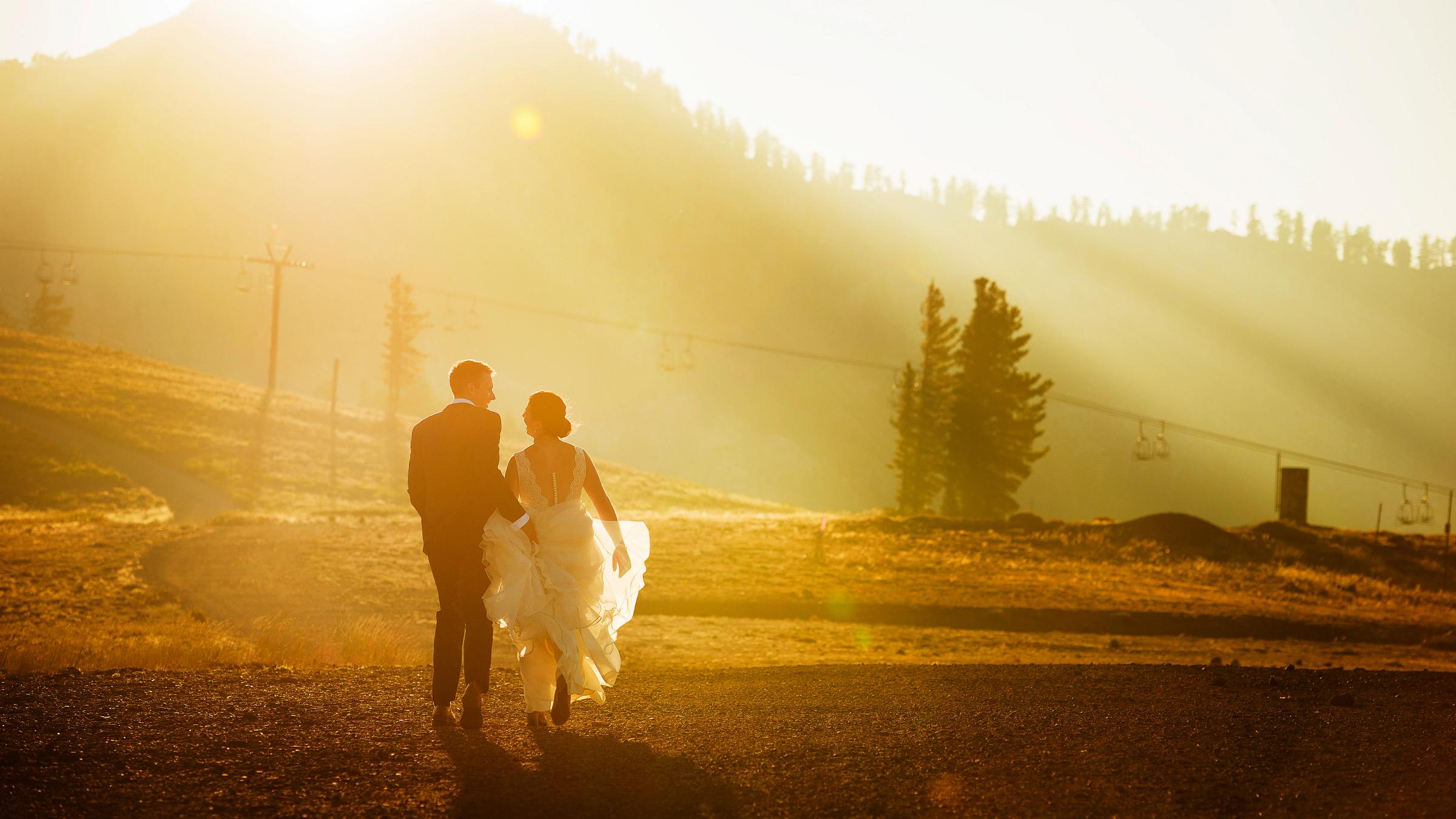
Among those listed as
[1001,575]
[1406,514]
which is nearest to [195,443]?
[1001,575]

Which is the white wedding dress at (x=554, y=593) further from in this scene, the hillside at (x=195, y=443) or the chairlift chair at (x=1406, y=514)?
the chairlift chair at (x=1406, y=514)

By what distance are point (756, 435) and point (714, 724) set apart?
187m

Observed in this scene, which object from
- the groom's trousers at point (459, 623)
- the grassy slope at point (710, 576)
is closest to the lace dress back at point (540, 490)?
the groom's trousers at point (459, 623)

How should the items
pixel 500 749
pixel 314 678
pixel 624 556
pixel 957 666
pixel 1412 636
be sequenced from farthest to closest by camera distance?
Result: pixel 1412 636 → pixel 957 666 → pixel 314 678 → pixel 624 556 → pixel 500 749

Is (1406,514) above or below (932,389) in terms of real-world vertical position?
below

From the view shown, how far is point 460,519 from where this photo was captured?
304 inches

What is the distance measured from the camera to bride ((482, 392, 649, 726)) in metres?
7.66

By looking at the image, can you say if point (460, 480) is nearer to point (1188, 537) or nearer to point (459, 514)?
point (459, 514)

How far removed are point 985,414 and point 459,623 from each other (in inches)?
2177

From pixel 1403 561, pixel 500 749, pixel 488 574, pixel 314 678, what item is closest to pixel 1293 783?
pixel 500 749

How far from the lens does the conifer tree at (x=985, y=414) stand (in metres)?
60.8

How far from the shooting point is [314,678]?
961 cm

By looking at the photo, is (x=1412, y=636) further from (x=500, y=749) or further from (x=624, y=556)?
(x=500, y=749)

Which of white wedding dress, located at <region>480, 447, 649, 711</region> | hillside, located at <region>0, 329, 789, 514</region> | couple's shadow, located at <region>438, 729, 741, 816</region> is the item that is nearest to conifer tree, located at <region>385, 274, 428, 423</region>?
hillside, located at <region>0, 329, 789, 514</region>
